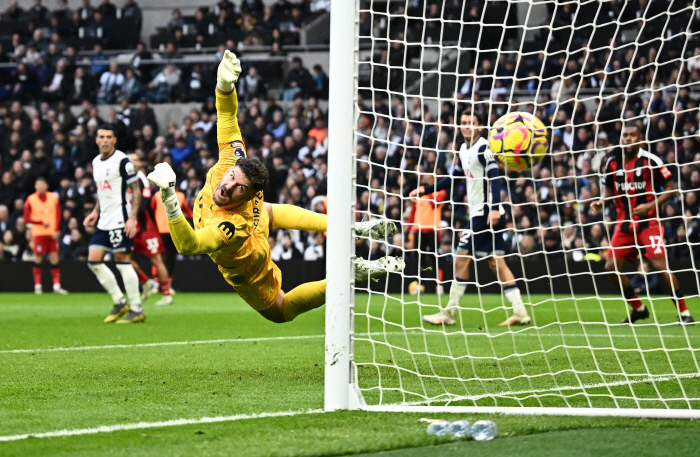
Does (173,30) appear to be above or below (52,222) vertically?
above

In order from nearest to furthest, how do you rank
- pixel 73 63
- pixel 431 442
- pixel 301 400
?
1. pixel 431 442
2. pixel 301 400
3. pixel 73 63

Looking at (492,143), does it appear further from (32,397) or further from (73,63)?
(73,63)

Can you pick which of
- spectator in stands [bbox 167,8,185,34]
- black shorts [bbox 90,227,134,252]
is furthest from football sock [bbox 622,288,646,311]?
spectator in stands [bbox 167,8,185,34]

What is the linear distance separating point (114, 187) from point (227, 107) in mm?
4344

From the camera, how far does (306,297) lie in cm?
571

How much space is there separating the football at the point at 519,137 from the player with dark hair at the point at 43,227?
11.4 metres

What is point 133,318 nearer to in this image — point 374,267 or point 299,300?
point 299,300

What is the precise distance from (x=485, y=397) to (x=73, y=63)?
18.9 meters

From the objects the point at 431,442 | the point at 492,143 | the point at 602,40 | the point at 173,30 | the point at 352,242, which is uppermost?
the point at 173,30

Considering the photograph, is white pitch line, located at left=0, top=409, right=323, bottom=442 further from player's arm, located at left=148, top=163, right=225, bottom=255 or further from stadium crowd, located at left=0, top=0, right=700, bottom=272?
stadium crowd, located at left=0, top=0, right=700, bottom=272

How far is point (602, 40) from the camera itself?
14766 millimetres

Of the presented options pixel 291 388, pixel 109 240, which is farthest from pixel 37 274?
pixel 291 388

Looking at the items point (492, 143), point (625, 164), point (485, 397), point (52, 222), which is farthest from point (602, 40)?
point (485, 397)

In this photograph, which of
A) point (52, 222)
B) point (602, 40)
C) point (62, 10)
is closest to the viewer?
point (602, 40)
